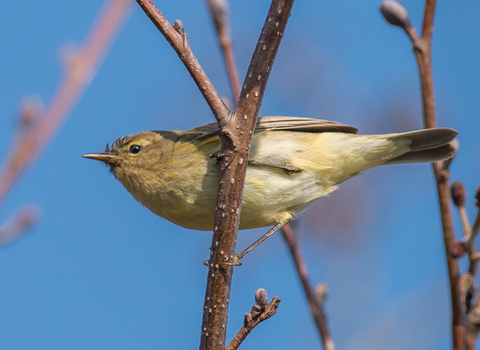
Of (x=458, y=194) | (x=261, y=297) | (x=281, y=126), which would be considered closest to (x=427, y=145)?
(x=281, y=126)

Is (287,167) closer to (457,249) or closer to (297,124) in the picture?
(297,124)

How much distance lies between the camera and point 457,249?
218 cm

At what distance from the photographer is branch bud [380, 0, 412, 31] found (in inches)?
110

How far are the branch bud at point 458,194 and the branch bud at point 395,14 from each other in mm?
866

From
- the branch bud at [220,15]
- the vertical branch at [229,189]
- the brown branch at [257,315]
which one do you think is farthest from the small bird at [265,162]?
the brown branch at [257,315]

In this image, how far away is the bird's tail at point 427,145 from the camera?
3919mm

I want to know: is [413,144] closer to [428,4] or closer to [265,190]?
[265,190]

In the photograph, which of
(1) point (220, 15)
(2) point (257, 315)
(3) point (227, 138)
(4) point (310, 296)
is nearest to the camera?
(2) point (257, 315)

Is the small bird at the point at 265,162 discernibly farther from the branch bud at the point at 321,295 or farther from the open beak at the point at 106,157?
the branch bud at the point at 321,295

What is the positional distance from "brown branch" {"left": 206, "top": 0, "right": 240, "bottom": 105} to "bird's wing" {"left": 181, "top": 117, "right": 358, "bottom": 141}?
446 millimetres

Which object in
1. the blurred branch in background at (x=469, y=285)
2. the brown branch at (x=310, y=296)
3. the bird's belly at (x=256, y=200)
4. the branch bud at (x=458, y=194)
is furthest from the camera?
the bird's belly at (x=256, y=200)

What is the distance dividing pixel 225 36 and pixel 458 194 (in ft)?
5.68

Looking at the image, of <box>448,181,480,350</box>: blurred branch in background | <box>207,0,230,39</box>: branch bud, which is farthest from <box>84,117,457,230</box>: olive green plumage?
<box>448,181,480,350</box>: blurred branch in background

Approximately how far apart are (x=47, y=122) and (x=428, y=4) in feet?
5.99
